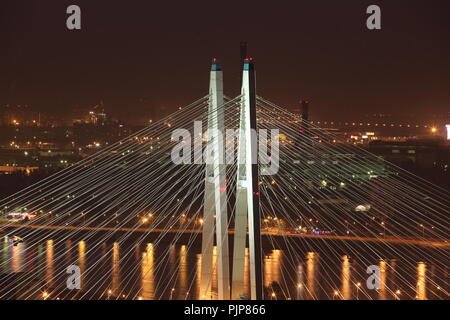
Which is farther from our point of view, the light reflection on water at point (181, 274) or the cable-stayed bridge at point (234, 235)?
the light reflection on water at point (181, 274)

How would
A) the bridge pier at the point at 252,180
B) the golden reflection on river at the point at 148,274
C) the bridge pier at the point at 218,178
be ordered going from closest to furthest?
the bridge pier at the point at 252,180, the bridge pier at the point at 218,178, the golden reflection on river at the point at 148,274

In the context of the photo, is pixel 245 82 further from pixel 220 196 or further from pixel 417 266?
pixel 417 266

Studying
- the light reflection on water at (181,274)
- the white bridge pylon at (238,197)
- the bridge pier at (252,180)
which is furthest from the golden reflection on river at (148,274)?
the bridge pier at (252,180)

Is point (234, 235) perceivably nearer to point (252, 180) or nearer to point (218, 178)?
point (218, 178)

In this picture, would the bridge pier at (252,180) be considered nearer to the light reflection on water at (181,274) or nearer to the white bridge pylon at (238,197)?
the white bridge pylon at (238,197)

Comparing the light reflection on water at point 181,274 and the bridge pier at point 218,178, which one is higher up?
the bridge pier at point 218,178

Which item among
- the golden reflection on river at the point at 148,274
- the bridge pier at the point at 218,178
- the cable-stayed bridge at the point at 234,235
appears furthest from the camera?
the golden reflection on river at the point at 148,274
